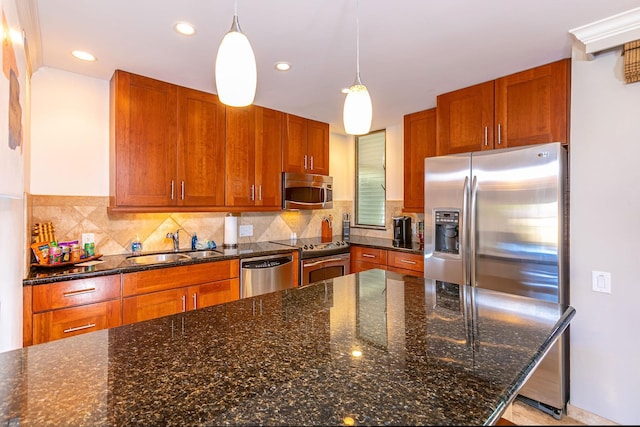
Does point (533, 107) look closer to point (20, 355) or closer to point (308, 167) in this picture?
point (308, 167)

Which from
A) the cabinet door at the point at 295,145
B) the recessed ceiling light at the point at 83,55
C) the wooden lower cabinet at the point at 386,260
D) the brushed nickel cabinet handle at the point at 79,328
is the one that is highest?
the recessed ceiling light at the point at 83,55

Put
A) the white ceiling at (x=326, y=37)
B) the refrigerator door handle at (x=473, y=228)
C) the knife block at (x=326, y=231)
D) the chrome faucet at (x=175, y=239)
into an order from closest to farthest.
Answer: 1. the white ceiling at (x=326, y=37)
2. the refrigerator door handle at (x=473, y=228)
3. the chrome faucet at (x=175, y=239)
4. the knife block at (x=326, y=231)

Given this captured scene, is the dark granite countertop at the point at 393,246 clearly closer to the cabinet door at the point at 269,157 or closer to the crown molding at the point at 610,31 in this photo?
the cabinet door at the point at 269,157

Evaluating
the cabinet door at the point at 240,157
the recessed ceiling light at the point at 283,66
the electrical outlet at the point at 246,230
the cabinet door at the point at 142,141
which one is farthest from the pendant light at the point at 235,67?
the electrical outlet at the point at 246,230

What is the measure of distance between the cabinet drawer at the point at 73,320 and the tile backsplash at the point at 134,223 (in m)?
0.66

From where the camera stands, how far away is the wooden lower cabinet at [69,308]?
1.86 meters

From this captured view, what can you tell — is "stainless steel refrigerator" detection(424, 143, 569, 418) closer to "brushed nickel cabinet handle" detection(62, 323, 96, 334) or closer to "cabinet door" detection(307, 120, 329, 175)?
"cabinet door" detection(307, 120, 329, 175)

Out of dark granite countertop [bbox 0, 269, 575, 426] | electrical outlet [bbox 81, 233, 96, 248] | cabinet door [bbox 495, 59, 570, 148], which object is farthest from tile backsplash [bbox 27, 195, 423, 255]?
dark granite countertop [bbox 0, 269, 575, 426]

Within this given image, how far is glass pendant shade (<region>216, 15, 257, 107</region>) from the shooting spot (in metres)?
1.05

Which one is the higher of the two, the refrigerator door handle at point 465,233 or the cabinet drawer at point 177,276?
the refrigerator door handle at point 465,233

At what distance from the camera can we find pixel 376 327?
3.52 feet

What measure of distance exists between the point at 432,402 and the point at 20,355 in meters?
1.10

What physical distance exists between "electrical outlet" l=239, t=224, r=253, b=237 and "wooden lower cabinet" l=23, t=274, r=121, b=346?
1421 millimetres

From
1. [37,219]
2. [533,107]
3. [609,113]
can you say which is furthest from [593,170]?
[37,219]
